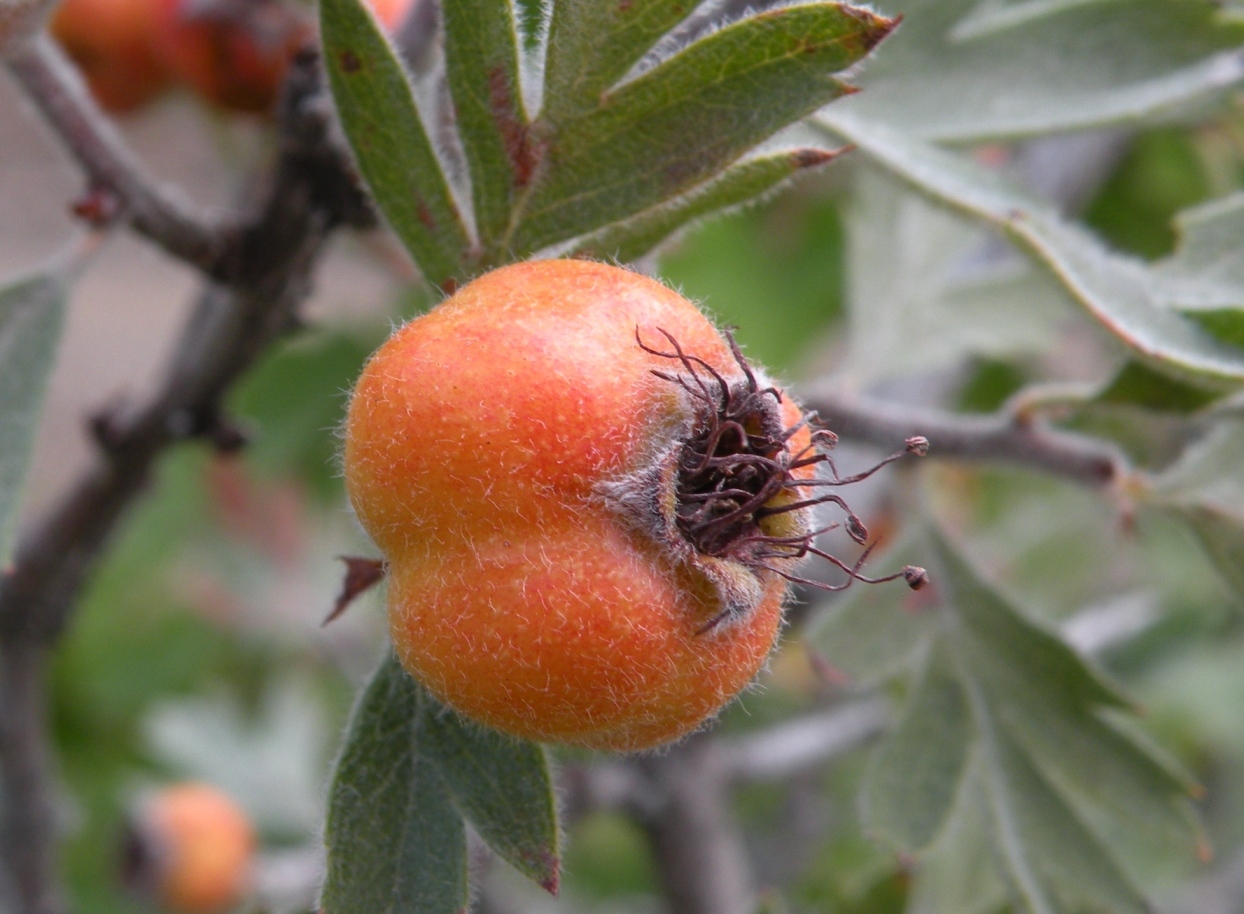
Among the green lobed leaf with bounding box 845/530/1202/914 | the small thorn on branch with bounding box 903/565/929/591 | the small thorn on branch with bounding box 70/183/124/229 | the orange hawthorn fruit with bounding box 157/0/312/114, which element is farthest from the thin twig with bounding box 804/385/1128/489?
the orange hawthorn fruit with bounding box 157/0/312/114

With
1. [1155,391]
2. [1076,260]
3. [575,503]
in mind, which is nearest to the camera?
[575,503]

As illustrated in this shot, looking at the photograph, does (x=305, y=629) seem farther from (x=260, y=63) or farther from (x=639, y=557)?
(x=639, y=557)

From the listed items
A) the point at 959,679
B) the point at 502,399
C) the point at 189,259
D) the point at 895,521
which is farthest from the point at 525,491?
the point at 895,521

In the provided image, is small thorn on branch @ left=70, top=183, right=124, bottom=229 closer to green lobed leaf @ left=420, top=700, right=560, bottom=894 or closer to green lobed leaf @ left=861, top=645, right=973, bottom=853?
green lobed leaf @ left=420, top=700, right=560, bottom=894

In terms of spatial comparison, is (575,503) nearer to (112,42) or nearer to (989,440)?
(989,440)

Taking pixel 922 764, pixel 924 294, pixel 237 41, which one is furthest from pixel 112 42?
pixel 922 764

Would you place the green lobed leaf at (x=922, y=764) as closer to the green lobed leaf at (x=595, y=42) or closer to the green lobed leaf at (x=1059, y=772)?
the green lobed leaf at (x=1059, y=772)
